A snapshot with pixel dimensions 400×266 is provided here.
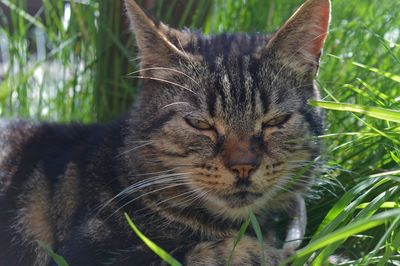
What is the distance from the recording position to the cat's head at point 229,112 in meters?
1.93

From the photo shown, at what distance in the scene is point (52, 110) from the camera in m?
3.15

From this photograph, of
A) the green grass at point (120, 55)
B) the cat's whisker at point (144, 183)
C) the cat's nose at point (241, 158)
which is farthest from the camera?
the green grass at point (120, 55)

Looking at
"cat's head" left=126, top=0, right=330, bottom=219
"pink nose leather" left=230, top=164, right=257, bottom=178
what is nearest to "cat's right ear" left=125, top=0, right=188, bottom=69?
"cat's head" left=126, top=0, right=330, bottom=219

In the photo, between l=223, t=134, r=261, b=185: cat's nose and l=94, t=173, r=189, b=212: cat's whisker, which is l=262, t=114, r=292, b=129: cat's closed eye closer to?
l=223, t=134, r=261, b=185: cat's nose

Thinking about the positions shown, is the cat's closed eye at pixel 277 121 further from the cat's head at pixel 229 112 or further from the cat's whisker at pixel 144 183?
the cat's whisker at pixel 144 183

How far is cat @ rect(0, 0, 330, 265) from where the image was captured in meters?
1.92

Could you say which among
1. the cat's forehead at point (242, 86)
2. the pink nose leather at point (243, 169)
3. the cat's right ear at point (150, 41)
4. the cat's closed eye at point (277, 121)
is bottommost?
the pink nose leather at point (243, 169)

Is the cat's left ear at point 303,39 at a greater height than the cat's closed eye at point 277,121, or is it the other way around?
the cat's left ear at point 303,39

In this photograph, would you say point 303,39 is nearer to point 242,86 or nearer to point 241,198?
point 242,86

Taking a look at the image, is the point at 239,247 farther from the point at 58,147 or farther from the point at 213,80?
the point at 58,147

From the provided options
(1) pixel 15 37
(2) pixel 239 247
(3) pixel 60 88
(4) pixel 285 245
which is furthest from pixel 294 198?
(1) pixel 15 37

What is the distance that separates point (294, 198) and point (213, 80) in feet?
1.71

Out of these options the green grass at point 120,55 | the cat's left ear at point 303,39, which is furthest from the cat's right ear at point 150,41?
the green grass at point 120,55

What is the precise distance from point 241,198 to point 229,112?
0.26 meters
